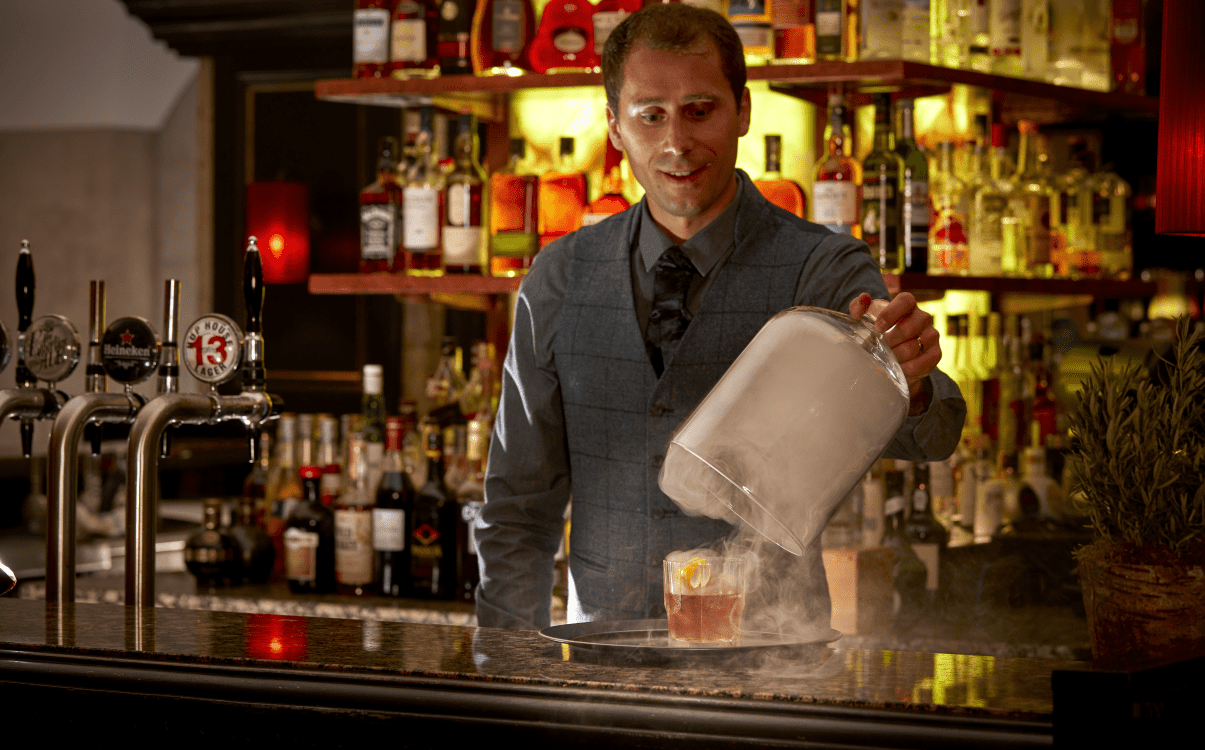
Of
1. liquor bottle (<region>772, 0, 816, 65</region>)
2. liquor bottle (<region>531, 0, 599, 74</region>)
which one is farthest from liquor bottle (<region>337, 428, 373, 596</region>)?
liquor bottle (<region>772, 0, 816, 65</region>)

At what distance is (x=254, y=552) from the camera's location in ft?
8.00

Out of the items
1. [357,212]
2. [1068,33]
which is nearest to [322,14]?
[357,212]

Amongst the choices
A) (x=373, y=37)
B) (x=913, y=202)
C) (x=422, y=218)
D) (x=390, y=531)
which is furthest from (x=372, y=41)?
(x=913, y=202)

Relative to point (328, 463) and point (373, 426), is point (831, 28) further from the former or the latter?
point (328, 463)

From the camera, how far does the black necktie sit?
1.48m

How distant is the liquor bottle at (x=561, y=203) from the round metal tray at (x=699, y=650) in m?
1.42

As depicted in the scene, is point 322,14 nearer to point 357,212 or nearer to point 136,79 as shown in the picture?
point 357,212

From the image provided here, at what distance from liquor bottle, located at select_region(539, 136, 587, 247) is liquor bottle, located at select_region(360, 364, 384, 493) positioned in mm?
415

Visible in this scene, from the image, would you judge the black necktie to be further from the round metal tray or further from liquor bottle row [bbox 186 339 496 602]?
liquor bottle row [bbox 186 339 496 602]

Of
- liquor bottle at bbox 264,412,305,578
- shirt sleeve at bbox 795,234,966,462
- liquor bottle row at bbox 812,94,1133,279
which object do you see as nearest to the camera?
shirt sleeve at bbox 795,234,966,462

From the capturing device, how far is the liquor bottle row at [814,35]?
7.14ft

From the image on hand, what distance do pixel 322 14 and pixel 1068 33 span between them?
3.07 metres

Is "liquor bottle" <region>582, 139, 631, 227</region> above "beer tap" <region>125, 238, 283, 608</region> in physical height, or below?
above

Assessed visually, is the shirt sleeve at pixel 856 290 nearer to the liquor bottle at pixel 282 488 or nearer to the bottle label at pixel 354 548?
the bottle label at pixel 354 548
